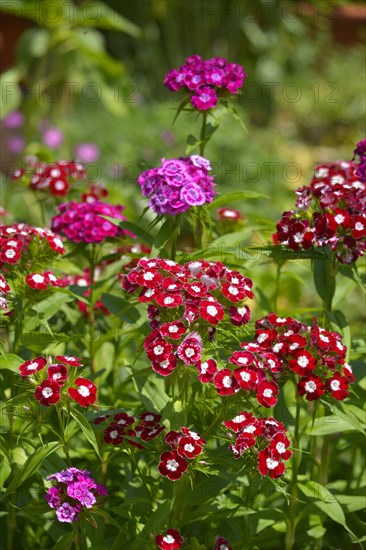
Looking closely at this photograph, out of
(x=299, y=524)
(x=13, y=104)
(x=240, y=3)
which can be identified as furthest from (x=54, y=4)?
(x=299, y=524)

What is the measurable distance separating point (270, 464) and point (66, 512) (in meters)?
0.51

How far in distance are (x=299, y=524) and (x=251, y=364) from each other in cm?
83

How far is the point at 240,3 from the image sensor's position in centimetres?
952

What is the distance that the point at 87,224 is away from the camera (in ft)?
9.20

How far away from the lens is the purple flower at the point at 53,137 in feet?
24.8

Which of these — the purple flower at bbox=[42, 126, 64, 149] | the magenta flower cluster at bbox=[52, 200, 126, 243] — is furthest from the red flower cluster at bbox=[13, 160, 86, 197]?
the purple flower at bbox=[42, 126, 64, 149]

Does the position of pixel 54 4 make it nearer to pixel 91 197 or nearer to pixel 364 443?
pixel 91 197

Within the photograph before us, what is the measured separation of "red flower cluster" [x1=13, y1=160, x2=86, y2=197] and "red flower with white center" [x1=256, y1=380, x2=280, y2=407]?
4.58 ft

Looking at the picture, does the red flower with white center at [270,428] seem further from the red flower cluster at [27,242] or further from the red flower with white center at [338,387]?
the red flower cluster at [27,242]

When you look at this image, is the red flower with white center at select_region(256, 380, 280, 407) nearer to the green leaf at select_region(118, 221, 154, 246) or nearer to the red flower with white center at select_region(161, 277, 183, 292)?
the red flower with white center at select_region(161, 277, 183, 292)

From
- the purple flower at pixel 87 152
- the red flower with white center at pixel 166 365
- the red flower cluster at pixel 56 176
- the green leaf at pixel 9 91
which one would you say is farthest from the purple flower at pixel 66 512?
the purple flower at pixel 87 152

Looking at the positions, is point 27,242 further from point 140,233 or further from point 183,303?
point 183,303

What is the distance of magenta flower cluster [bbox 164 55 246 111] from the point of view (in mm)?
2656

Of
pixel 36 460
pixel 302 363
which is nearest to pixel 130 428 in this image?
pixel 36 460
